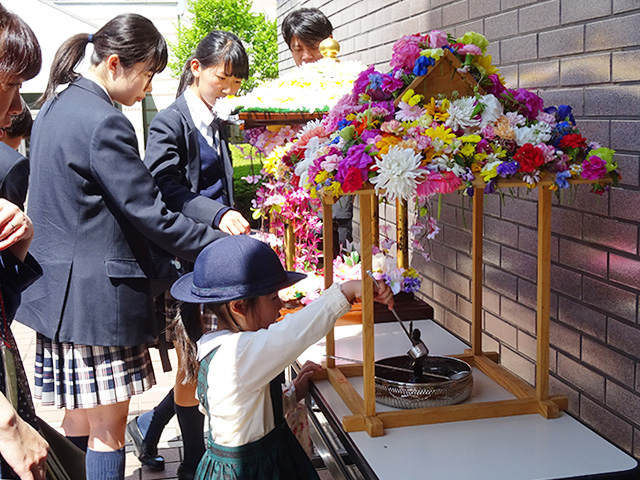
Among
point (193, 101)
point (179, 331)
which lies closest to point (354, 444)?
point (179, 331)

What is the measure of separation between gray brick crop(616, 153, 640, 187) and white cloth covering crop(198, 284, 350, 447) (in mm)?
897

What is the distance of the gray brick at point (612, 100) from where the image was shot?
2.09 meters

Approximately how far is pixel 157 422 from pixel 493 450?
2.16 m

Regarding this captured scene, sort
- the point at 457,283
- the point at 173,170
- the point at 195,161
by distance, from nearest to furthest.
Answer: the point at 173,170
the point at 195,161
the point at 457,283

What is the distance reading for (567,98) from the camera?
8.04 ft

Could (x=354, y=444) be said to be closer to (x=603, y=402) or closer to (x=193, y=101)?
(x=603, y=402)

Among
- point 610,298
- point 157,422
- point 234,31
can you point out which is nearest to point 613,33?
point 610,298

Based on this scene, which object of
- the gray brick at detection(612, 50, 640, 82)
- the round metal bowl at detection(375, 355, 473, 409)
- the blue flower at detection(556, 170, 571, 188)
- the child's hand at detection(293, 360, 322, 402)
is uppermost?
the gray brick at detection(612, 50, 640, 82)

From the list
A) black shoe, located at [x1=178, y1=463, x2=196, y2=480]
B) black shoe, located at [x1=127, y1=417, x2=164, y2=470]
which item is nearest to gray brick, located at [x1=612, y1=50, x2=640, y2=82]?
black shoe, located at [x1=178, y1=463, x2=196, y2=480]

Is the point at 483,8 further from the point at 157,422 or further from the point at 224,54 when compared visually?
the point at 157,422

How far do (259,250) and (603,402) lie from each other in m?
1.20

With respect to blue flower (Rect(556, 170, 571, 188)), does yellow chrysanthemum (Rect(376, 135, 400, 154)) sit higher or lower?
higher

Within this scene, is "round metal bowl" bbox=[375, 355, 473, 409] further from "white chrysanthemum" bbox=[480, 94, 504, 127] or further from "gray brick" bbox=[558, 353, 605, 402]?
"white chrysanthemum" bbox=[480, 94, 504, 127]

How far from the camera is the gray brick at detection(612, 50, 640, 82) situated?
206 cm
